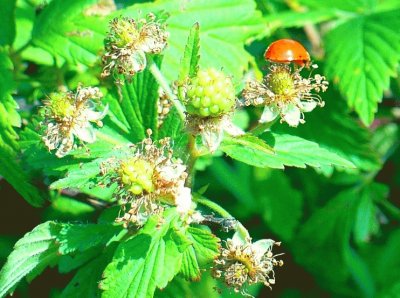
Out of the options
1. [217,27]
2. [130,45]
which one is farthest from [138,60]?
[217,27]

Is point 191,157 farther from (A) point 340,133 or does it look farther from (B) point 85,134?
(A) point 340,133

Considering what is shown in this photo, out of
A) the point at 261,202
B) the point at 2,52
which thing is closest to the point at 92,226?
the point at 2,52

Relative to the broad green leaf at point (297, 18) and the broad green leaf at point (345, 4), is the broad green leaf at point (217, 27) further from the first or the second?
the broad green leaf at point (345, 4)

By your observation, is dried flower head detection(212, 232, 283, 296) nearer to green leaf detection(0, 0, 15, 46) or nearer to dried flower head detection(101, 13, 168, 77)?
dried flower head detection(101, 13, 168, 77)

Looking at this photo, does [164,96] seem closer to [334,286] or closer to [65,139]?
[65,139]

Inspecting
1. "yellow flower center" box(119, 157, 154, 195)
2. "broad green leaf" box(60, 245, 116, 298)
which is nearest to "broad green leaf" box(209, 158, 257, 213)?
"broad green leaf" box(60, 245, 116, 298)
